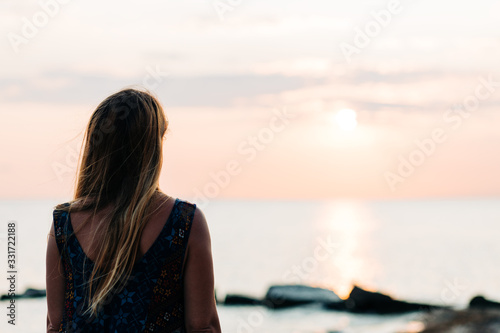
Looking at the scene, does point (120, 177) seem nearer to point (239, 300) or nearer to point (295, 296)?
point (295, 296)

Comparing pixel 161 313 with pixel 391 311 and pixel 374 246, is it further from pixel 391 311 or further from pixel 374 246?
pixel 374 246

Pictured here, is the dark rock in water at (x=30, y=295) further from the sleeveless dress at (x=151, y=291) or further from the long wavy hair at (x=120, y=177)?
the long wavy hair at (x=120, y=177)

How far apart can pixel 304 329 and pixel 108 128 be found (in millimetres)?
13807

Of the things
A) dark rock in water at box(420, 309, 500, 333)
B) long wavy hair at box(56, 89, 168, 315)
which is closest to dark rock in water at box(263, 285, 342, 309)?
dark rock in water at box(420, 309, 500, 333)

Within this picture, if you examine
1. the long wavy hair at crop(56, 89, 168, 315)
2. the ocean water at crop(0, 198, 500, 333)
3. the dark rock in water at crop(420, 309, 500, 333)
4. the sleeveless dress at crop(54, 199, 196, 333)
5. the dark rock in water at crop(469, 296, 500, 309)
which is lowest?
the ocean water at crop(0, 198, 500, 333)

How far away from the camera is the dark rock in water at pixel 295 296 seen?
19.2 metres

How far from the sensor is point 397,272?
38.1 meters

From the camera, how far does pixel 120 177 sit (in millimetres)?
2350

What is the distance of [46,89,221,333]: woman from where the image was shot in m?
2.29

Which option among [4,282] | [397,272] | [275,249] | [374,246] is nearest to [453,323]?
[4,282]

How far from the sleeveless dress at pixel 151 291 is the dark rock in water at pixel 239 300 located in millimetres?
18827

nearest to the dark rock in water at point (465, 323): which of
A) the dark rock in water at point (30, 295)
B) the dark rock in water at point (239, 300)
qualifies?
the dark rock in water at point (239, 300)

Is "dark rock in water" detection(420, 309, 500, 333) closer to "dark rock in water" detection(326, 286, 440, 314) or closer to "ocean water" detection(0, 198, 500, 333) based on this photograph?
"ocean water" detection(0, 198, 500, 333)

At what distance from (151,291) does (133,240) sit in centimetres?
24
